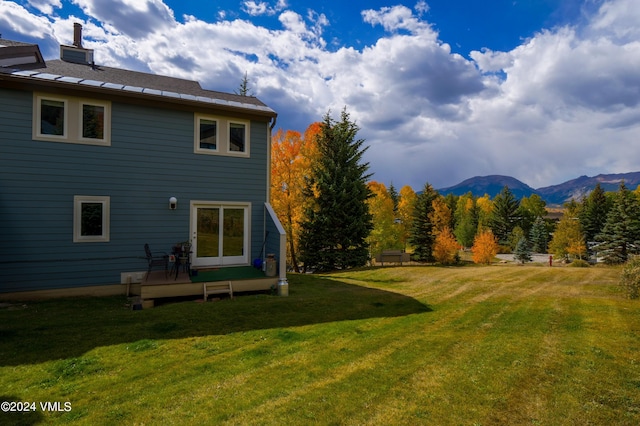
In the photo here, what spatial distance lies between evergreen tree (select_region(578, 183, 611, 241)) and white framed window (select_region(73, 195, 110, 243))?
55518 millimetres

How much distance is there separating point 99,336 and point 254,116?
7614mm

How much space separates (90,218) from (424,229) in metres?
29.5

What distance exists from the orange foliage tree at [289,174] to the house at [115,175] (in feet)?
29.9

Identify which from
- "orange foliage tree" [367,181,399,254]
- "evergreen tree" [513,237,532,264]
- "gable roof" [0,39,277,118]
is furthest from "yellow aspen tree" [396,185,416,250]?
"gable roof" [0,39,277,118]

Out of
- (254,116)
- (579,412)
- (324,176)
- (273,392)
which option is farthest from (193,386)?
(324,176)

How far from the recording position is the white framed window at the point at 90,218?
27.9 ft

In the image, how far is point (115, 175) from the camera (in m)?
8.91

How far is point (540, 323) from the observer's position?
256 inches

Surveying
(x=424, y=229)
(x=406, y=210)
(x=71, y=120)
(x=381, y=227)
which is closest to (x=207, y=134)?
(x=71, y=120)

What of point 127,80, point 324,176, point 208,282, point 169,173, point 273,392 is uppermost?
point 127,80

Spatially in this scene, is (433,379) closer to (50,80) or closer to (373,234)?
(50,80)

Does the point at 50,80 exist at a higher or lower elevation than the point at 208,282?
higher

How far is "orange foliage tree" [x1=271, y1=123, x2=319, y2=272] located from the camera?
65.2 feet

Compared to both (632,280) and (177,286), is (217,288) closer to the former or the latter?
(177,286)
